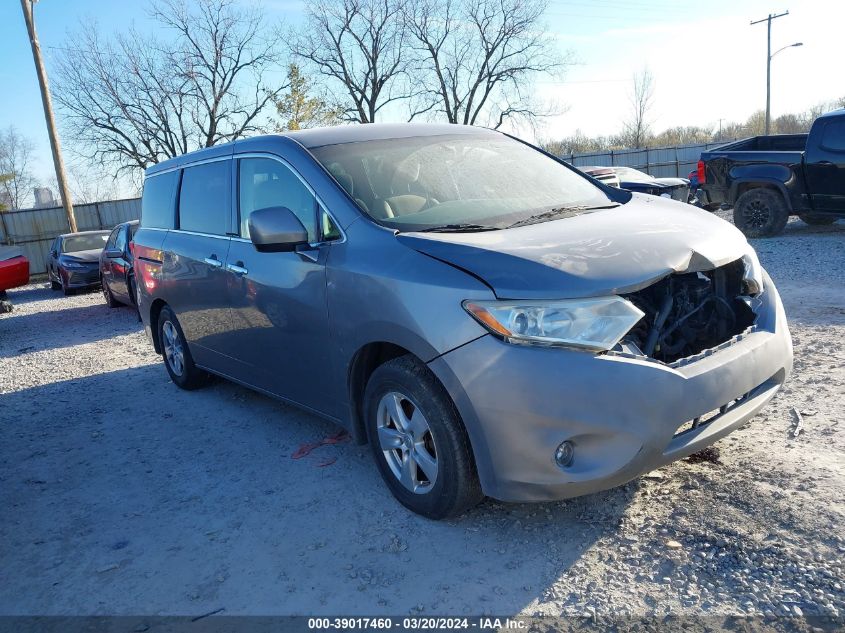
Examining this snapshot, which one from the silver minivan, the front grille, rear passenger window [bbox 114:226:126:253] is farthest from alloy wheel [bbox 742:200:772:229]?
rear passenger window [bbox 114:226:126:253]

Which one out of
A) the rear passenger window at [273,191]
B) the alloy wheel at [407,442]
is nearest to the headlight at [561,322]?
the alloy wheel at [407,442]

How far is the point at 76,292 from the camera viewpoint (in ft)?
52.4

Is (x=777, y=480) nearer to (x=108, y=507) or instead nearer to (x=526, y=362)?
(x=526, y=362)

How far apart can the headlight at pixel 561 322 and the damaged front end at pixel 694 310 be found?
219 mm

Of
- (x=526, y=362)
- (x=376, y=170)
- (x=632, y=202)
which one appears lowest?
(x=526, y=362)

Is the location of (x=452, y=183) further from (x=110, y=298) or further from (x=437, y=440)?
(x=110, y=298)

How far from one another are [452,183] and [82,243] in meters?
15.1

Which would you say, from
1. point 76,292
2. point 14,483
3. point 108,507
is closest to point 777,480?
point 108,507

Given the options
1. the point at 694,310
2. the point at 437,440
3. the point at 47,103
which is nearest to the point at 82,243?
the point at 47,103

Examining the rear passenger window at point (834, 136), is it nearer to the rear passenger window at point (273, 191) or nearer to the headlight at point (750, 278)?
the headlight at point (750, 278)

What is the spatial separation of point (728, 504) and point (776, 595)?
67 cm

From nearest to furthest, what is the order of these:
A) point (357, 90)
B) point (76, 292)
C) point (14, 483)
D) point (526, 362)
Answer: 1. point (526, 362)
2. point (14, 483)
3. point (76, 292)
4. point (357, 90)

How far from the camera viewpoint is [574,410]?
2.69m

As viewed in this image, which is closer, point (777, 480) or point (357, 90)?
point (777, 480)
